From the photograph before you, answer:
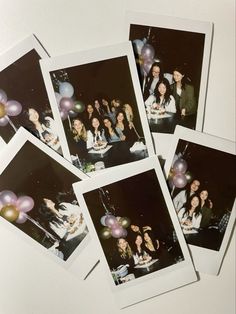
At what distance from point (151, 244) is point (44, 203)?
0.74 feet

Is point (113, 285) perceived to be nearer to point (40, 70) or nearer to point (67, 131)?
point (67, 131)

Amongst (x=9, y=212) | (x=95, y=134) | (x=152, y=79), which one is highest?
(x=152, y=79)

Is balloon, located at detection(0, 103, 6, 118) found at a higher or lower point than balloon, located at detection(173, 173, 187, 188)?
higher

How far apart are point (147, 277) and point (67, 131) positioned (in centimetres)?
33

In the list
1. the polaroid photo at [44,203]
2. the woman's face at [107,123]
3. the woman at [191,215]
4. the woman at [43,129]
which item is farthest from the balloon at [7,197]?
the woman at [191,215]

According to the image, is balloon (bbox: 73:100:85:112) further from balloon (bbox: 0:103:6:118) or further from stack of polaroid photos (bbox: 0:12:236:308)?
balloon (bbox: 0:103:6:118)

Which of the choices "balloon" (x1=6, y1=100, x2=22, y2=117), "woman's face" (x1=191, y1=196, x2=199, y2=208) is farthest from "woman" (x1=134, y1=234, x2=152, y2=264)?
"balloon" (x1=6, y1=100, x2=22, y2=117)

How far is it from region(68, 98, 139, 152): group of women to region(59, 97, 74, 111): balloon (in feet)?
0.08

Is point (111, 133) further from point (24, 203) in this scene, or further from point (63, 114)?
point (24, 203)

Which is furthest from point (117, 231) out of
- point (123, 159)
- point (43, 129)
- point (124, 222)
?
point (43, 129)

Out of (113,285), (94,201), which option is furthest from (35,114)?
(113,285)

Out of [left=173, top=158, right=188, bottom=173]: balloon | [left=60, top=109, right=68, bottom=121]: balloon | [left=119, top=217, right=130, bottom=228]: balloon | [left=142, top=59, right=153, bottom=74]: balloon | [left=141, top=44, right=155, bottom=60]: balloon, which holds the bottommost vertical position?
[left=119, top=217, right=130, bottom=228]: balloon

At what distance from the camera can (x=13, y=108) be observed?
78 cm

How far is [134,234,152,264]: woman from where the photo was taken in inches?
32.9
